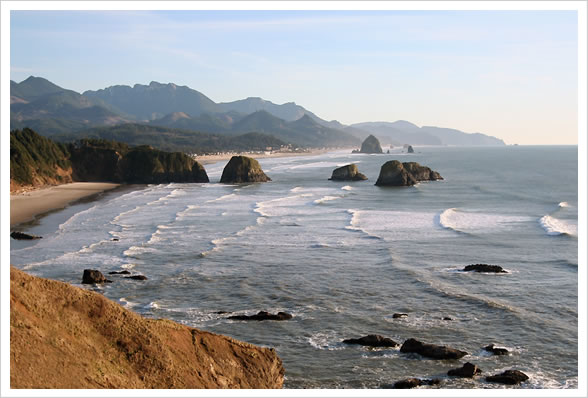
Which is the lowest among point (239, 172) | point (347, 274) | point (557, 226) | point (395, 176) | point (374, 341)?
point (374, 341)

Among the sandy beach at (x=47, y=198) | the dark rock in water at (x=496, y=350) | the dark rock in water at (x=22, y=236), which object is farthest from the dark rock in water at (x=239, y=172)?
the dark rock in water at (x=496, y=350)

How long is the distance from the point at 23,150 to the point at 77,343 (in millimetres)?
86350

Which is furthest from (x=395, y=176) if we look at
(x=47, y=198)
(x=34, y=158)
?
(x=34, y=158)

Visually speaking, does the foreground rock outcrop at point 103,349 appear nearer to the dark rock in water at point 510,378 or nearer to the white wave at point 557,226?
the dark rock in water at point 510,378

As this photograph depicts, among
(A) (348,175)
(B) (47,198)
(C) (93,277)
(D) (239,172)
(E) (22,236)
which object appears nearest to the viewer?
(C) (93,277)

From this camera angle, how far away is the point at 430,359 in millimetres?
21938

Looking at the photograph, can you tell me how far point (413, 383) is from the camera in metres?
19.5

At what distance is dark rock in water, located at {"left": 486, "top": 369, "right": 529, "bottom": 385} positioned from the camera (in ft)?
65.2

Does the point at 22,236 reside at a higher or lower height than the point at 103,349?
lower

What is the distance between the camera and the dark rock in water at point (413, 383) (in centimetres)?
1931

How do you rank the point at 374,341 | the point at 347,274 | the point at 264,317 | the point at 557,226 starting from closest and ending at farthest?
the point at 374,341, the point at 264,317, the point at 347,274, the point at 557,226

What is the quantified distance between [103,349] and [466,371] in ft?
41.3

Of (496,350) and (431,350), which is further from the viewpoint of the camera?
(496,350)

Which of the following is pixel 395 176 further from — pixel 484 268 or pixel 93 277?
pixel 93 277
